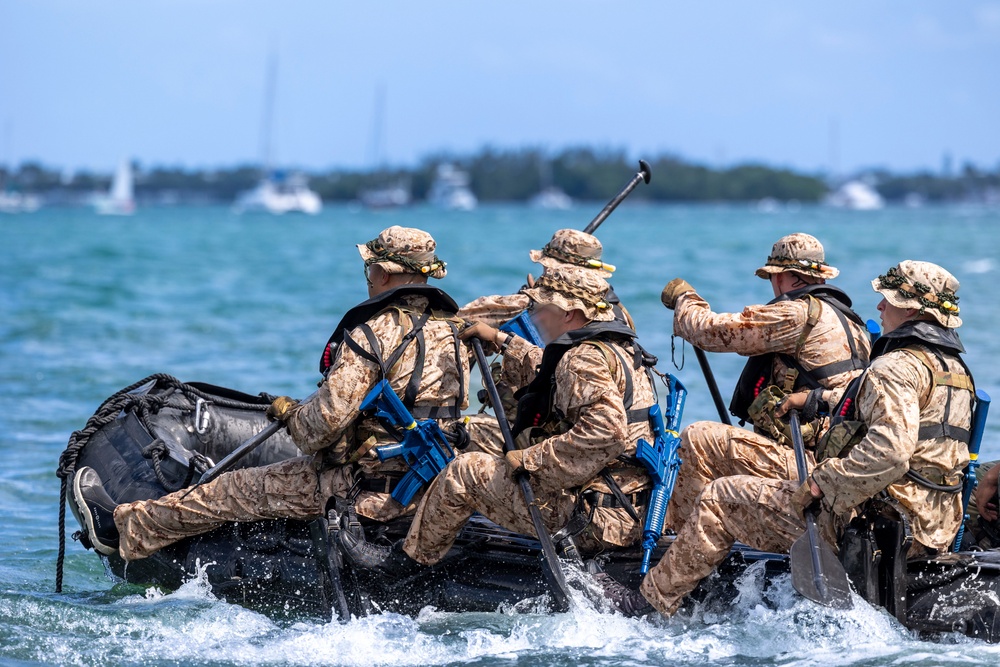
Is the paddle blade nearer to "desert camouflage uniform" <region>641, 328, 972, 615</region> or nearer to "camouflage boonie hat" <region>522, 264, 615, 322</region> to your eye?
"desert camouflage uniform" <region>641, 328, 972, 615</region>

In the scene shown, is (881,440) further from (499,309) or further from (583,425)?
(499,309)

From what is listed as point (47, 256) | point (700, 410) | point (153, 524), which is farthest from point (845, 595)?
point (47, 256)

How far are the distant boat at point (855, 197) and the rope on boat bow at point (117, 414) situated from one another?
142 m

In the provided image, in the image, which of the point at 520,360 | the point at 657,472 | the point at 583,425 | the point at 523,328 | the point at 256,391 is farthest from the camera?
the point at 256,391

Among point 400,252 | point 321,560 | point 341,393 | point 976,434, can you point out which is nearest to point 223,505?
point 321,560

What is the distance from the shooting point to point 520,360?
7930 mm

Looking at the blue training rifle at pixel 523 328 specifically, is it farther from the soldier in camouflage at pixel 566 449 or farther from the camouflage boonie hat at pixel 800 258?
the camouflage boonie hat at pixel 800 258

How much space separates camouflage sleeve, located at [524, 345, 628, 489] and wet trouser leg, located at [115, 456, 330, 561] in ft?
4.50

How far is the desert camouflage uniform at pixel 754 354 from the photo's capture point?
6918 millimetres

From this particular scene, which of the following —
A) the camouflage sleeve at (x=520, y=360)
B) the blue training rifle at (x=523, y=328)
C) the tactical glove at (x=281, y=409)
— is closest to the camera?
the tactical glove at (x=281, y=409)

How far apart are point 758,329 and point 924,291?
0.96 meters

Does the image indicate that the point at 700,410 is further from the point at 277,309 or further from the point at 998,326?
the point at 277,309

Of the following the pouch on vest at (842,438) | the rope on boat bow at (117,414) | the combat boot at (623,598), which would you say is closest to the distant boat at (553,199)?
the rope on boat bow at (117,414)

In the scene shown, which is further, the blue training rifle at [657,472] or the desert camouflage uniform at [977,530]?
the desert camouflage uniform at [977,530]
